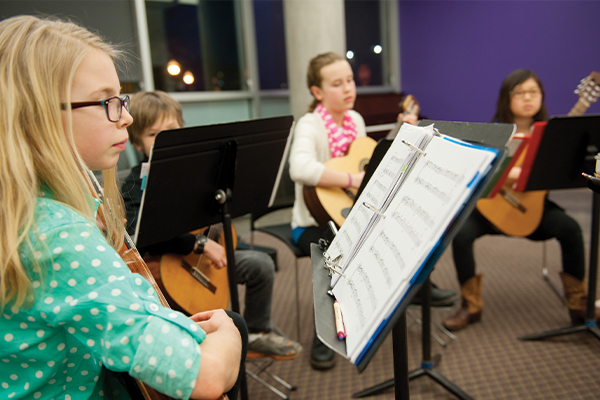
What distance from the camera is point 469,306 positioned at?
2275 mm

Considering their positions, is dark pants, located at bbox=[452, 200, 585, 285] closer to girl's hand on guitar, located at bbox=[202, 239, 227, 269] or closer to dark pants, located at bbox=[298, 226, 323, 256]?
dark pants, located at bbox=[298, 226, 323, 256]

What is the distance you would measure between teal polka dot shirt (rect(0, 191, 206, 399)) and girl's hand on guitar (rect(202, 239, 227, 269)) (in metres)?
1.02

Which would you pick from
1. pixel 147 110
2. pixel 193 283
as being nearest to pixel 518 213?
pixel 193 283

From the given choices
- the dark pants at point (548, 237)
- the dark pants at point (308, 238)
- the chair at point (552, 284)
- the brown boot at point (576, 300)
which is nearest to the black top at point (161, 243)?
the dark pants at point (308, 238)

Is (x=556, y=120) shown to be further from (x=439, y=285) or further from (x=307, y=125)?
(x=439, y=285)

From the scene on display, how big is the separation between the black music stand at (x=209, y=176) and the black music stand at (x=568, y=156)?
3.44 feet

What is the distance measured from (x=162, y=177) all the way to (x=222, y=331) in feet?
2.01

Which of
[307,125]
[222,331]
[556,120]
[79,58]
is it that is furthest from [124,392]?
[556,120]

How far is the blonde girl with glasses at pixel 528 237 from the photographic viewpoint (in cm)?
218

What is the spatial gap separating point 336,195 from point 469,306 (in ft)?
3.02

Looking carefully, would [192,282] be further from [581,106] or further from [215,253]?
[581,106]

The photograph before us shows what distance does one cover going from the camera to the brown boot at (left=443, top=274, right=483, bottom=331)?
88.3 inches

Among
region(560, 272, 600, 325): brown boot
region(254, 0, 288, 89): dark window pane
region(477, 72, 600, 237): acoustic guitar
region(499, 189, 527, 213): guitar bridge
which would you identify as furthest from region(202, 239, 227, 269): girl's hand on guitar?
region(254, 0, 288, 89): dark window pane

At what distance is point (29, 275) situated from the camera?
69cm
